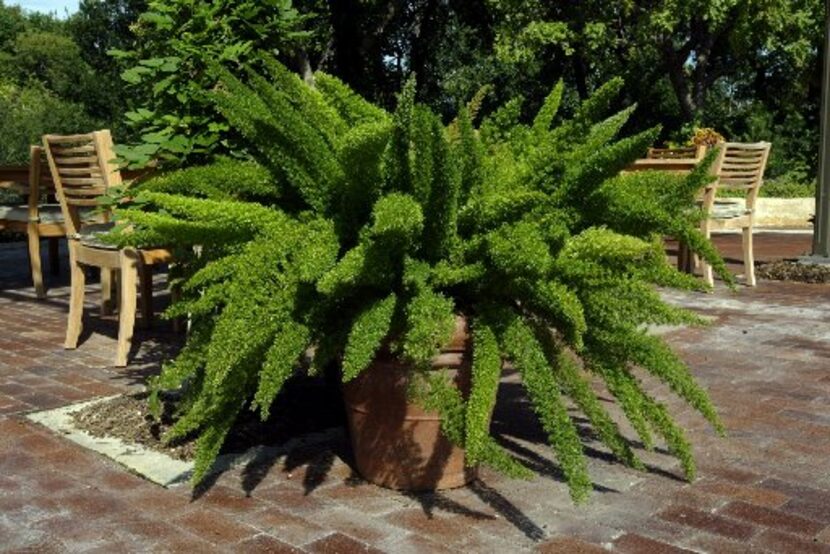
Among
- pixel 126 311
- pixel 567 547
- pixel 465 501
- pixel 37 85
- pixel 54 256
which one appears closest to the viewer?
pixel 567 547

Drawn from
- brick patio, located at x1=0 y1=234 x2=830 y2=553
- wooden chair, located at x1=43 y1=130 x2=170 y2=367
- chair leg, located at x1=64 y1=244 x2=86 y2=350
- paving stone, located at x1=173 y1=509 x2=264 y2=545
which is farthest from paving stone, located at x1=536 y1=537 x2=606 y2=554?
chair leg, located at x1=64 y1=244 x2=86 y2=350

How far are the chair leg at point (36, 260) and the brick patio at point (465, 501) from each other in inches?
105

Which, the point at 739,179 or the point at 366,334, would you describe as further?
the point at 739,179

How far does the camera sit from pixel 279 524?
2.56 metres

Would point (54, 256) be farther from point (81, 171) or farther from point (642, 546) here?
point (642, 546)

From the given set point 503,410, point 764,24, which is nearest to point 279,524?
point 503,410

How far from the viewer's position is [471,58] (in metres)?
29.0

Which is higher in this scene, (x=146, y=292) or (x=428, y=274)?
(x=428, y=274)

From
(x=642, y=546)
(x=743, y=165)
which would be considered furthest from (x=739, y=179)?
(x=642, y=546)

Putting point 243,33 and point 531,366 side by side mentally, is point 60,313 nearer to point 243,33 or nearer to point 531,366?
point 243,33

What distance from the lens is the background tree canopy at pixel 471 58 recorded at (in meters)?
3.44

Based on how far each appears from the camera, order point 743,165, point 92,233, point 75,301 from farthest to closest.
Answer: point 743,165 < point 75,301 < point 92,233

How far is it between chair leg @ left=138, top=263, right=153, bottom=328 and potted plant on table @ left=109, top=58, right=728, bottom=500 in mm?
2151

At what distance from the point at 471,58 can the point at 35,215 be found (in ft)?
78.1
